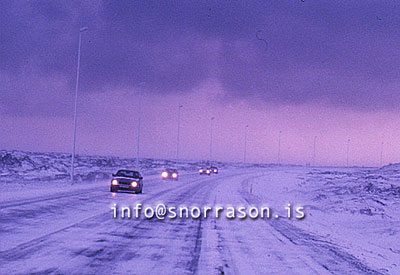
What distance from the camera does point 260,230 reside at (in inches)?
516

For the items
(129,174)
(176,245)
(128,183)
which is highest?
(129,174)

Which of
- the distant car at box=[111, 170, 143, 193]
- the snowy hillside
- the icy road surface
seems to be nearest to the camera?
the icy road surface

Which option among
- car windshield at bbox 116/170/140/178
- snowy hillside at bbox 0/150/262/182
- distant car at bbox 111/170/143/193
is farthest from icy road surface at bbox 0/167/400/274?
snowy hillside at bbox 0/150/262/182

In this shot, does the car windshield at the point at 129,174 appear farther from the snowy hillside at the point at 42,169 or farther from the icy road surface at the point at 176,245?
the snowy hillside at the point at 42,169

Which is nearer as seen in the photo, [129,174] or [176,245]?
[176,245]

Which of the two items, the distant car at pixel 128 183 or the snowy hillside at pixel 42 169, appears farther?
the snowy hillside at pixel 42 169

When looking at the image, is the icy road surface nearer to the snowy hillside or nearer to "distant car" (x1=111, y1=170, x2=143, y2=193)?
"distant car" (x1=111, y1=170, x2=143, y2=193)

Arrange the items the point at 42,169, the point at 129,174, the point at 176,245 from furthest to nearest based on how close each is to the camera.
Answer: the point at 42,169 → the point at 129,174 → the point at 176,245

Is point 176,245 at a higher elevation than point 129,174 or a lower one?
lower

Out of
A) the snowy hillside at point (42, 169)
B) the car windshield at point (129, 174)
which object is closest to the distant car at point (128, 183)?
the car windshield at point (129, 174)

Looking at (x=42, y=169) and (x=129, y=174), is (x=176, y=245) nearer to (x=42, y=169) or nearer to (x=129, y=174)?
(x=129, y=174)

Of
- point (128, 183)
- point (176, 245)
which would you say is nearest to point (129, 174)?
point (128, 183)

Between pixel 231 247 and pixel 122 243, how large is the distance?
2504 millimetres

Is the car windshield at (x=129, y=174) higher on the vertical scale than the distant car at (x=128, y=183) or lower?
higher
